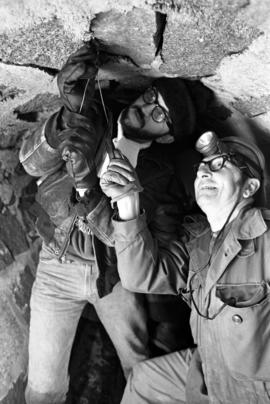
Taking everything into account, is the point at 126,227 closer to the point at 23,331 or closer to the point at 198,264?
the point at 198,264

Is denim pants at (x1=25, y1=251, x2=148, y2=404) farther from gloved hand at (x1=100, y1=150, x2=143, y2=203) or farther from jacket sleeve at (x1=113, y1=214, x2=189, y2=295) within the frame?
gloved hand at (x1=100, y1=150, x2=143, y2=203)

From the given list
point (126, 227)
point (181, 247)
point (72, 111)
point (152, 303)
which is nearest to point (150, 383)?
point (152, 303)

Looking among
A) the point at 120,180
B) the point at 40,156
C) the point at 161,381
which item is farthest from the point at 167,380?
the point at 40,156

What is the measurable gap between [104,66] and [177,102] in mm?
337

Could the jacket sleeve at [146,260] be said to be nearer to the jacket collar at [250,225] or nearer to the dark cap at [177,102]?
the jacket collar at [250,225]

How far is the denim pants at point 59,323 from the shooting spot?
188 centimetres

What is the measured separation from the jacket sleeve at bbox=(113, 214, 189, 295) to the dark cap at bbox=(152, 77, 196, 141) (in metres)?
0.47

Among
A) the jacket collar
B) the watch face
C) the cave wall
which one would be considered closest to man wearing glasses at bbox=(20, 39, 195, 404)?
the watch face

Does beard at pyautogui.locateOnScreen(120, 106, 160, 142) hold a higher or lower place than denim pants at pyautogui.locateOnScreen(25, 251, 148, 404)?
higher

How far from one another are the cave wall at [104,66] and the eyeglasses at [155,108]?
0.06 m

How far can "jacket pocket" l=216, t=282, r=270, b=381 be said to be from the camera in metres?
1.45

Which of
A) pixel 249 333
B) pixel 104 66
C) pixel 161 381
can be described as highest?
pixel 104 66

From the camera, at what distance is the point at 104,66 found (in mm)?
1613

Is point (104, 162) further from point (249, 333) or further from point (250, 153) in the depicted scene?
point (249, 333)
